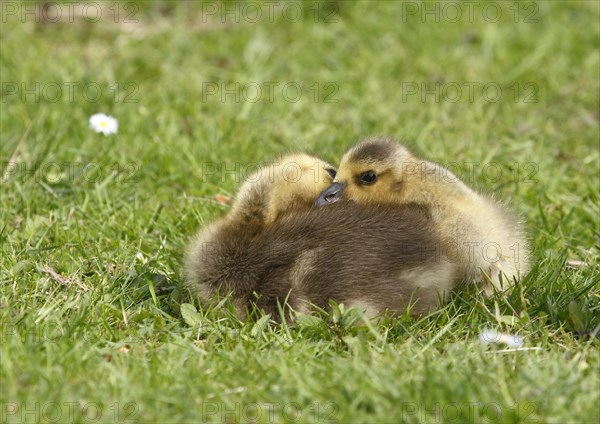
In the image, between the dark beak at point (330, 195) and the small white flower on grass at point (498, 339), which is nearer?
the small white flower on grass at point (498, 339)

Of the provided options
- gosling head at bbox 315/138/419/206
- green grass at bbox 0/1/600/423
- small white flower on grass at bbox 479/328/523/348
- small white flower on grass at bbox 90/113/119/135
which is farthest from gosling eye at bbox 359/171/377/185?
small white flower on grass at bbox 90/113/119/135

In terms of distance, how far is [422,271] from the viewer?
350cm

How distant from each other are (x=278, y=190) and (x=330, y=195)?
19 centimetres

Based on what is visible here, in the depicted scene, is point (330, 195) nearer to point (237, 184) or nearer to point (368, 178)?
point (368, 178)

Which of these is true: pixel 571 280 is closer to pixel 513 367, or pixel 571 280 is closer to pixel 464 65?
pixel 513 367

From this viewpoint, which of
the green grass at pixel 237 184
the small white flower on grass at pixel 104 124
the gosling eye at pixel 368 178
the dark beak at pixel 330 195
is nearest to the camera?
the green grass at pixel 237 184

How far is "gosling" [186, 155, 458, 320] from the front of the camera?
3.50 m

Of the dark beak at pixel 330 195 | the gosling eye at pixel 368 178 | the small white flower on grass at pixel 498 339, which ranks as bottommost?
the small white flower on grass at pixel 498 339

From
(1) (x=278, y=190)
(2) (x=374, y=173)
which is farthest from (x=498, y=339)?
(1) (x=278, y=190)

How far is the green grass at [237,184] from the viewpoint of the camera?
304cm

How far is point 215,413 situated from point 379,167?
1.24 metres

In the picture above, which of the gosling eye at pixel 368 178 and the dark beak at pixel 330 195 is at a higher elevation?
the gosling eye at pixel 368 178

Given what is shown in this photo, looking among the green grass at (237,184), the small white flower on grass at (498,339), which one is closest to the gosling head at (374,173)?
the green grass at (237,184)

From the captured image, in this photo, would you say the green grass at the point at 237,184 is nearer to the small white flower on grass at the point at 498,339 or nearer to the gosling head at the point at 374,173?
the small white flower on grass at the point at 498,339
